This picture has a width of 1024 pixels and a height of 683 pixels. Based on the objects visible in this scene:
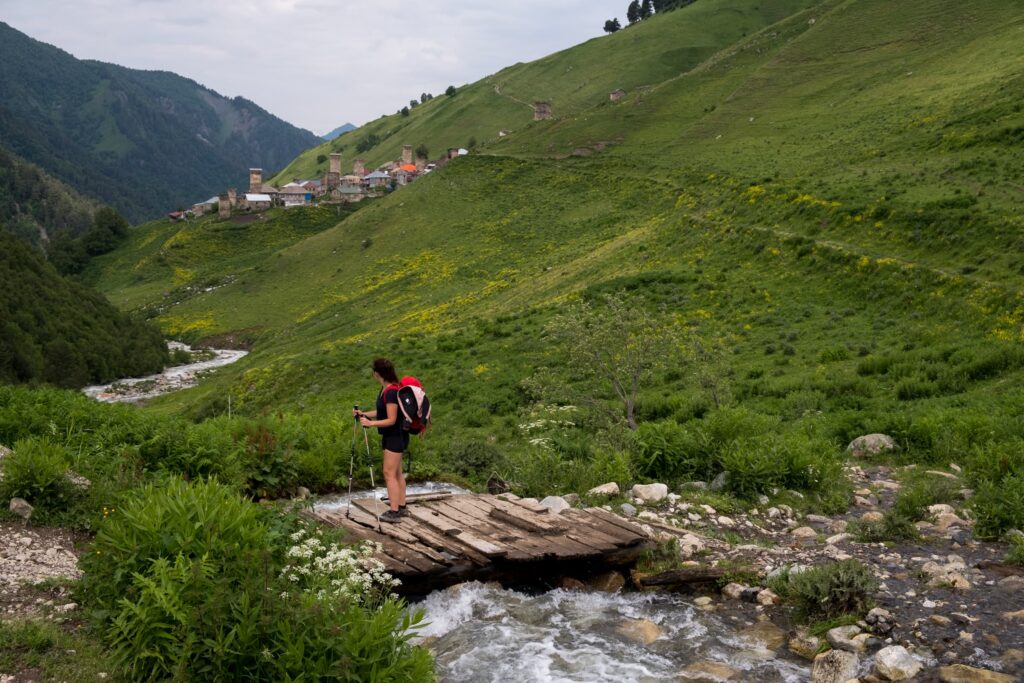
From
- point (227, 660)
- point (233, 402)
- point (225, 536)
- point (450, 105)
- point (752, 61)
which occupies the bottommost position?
point (233, 402)

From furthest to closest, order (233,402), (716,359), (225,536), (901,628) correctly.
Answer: (233,402) < (716,359) < (901,628) < (225,536)

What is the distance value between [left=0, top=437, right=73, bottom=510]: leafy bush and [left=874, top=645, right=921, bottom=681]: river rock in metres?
9.58

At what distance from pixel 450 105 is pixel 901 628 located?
178319 mm

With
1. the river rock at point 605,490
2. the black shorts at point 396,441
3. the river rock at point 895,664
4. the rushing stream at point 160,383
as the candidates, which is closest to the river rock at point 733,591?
A: the river rock at point 895,664

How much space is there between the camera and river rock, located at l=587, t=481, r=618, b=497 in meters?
12.7

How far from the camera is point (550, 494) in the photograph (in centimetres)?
1334

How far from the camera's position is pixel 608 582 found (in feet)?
33.4

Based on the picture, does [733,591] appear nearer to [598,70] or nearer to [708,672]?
[708,672]

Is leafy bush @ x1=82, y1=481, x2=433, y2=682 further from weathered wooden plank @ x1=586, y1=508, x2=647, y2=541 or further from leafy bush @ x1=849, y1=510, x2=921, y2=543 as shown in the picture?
leafy bush @ x1=849, y1=510, x2=921, y2=543

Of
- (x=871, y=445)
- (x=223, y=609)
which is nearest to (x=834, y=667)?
(x=223, y=609)

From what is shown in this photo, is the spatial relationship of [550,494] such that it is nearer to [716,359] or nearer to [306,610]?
[306,610]

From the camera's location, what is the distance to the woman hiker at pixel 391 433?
11.0m

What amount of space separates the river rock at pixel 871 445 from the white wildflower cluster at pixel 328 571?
10.5 metres

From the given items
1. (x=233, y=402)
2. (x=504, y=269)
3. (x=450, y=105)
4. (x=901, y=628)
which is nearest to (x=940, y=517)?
(x=901, y=628)
